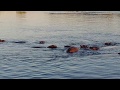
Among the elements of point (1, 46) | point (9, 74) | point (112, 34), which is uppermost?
point (112, 34)

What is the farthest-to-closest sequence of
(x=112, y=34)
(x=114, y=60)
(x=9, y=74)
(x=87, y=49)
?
(x=112, y=34)
(x=87, y=49)
(x=114, y=60)
(x=9, y=74)

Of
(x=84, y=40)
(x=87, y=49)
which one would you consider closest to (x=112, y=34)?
(x=84, y=40)
